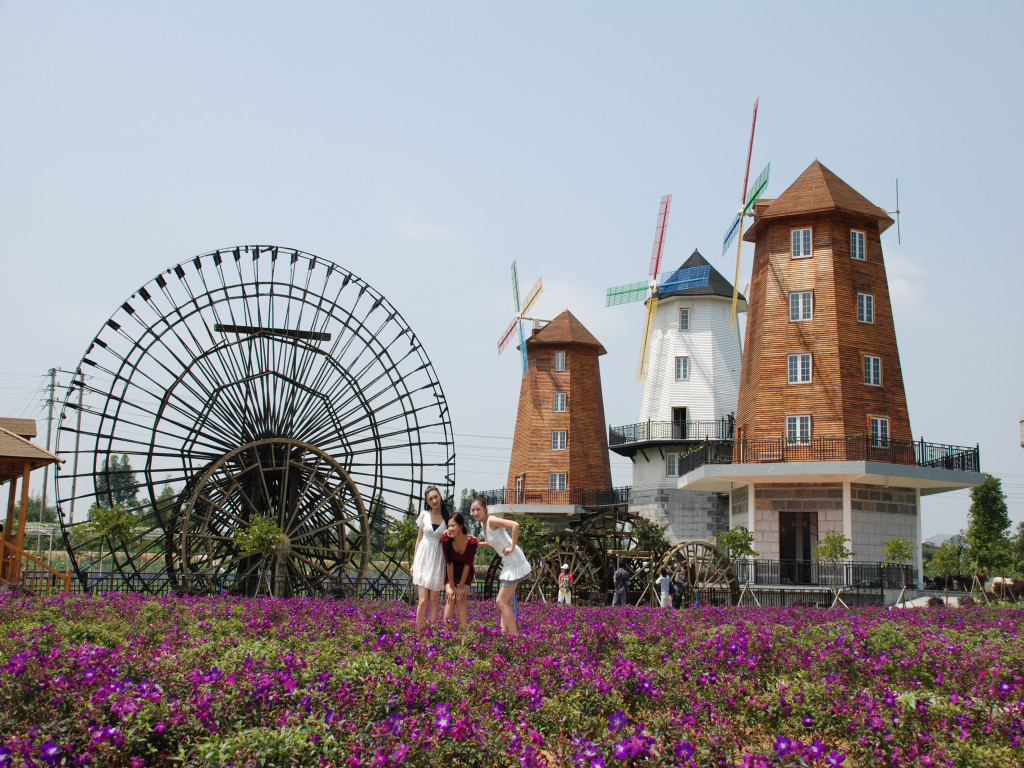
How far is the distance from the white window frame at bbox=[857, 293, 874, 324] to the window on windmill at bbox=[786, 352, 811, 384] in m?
2.57

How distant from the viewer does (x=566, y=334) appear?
54781mm

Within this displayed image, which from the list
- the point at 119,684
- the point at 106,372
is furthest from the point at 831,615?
the point at 106,372

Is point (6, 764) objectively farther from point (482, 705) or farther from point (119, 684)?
point (482, 705)

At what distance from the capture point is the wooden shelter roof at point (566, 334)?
179 feet

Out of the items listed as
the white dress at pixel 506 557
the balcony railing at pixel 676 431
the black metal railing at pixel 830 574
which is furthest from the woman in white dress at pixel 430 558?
the balcony railing at pixel 676 431

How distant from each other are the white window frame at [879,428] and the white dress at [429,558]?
2571cm

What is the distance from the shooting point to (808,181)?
37.4 metres

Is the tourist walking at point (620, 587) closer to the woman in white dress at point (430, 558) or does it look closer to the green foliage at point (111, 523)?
the green foliage at point (111, 523)

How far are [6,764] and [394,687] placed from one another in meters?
2.69

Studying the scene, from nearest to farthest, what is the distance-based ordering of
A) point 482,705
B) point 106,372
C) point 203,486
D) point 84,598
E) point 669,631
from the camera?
1. point 482,705
2. point 669,631
3. point 84,598
4. point 203,486
5. point 106,372

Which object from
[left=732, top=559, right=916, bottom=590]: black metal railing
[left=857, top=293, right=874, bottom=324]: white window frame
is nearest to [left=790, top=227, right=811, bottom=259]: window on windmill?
[left=857, top=293, right=874, bottom=324]: white window frame

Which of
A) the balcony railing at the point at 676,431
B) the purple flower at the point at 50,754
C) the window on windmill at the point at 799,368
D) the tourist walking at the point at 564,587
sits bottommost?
the tourist walking at the point at 564,587

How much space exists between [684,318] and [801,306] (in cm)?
1513

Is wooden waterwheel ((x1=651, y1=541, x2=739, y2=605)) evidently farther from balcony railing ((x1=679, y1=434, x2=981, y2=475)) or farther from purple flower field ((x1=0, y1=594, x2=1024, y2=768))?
purple flower field ((x1=0, y1=594, x2=1024, y2=768))
